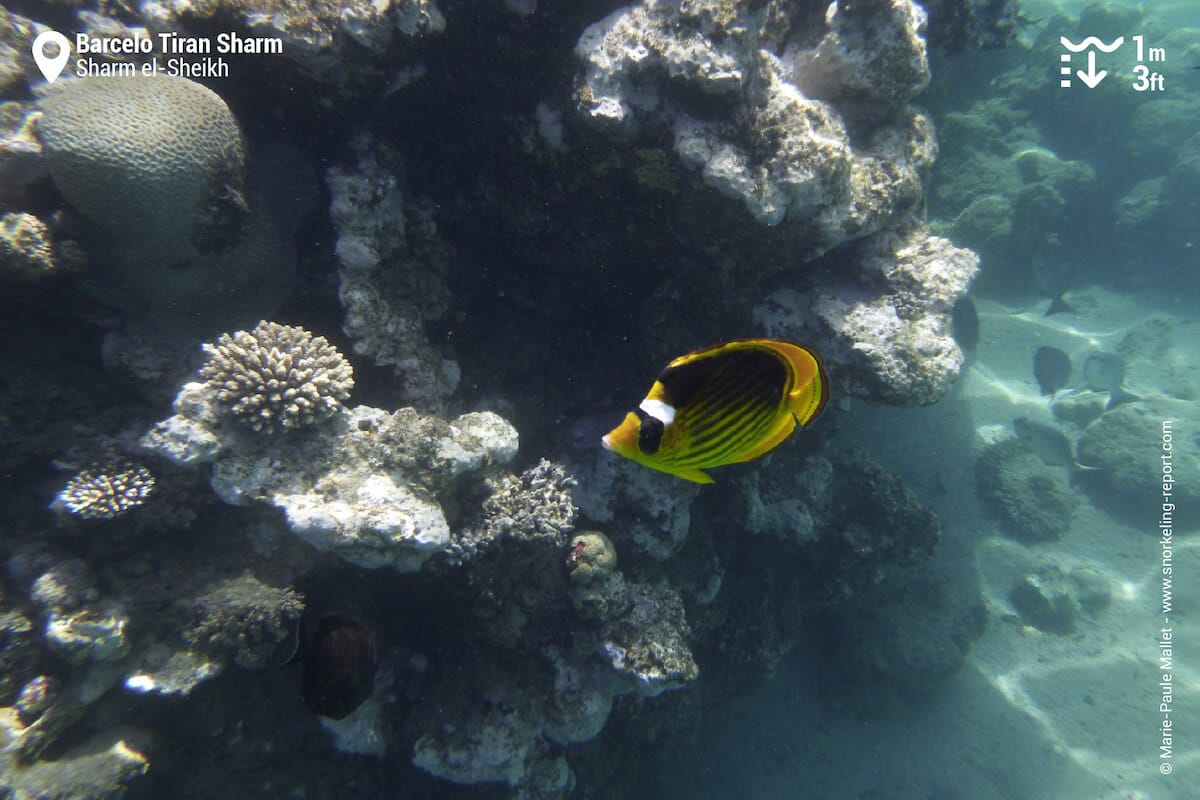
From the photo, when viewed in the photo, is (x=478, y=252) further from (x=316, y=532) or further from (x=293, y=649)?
(x=293, y=649)

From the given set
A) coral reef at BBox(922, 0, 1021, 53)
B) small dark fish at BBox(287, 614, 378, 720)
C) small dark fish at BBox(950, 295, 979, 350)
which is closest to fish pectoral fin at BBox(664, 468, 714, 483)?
small dark fish at BBox(287, 614, 378, 720)

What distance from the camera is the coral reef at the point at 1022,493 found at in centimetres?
1041

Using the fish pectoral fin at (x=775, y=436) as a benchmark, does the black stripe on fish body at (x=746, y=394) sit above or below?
above

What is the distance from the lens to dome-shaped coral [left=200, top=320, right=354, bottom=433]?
3.81m

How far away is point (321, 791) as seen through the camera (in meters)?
4.64

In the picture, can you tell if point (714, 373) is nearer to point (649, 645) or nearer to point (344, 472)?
point (344, 472)

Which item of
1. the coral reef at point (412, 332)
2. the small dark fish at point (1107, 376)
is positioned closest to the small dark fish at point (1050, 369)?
the small dark fish at point (1107, 376)

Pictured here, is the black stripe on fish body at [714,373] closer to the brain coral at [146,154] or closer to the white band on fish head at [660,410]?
the white band on fish head at [660,410]

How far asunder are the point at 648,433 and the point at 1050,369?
14.4 meters

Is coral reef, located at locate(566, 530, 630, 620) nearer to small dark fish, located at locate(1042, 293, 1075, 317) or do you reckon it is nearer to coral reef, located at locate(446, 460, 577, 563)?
coral reef, located at locate(446, 460, 577, 563)

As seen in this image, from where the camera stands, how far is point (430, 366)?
4.69 metres

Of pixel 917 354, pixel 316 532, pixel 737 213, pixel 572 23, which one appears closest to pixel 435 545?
pixel 316 532

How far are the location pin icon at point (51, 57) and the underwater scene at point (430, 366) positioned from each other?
3cm

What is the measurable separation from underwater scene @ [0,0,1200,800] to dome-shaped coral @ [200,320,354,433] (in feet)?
0.08
